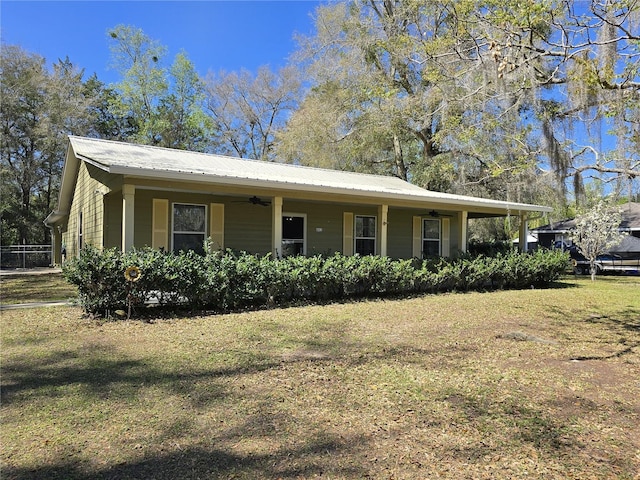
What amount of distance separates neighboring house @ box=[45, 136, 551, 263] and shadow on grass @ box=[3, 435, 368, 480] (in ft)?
18.4

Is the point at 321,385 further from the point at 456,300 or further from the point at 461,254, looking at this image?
the point at 461,254

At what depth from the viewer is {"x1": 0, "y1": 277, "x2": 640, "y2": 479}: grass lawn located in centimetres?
273

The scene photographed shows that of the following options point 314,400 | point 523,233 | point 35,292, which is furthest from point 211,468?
point 523,233

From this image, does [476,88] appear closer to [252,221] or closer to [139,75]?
[252,221]

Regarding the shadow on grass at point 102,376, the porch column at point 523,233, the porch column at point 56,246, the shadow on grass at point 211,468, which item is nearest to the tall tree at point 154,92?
the porch column at point 56,246

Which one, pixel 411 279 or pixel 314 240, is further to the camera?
pixel 314 240

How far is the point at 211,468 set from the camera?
2617 millimetres

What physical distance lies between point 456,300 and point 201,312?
18.9 feet

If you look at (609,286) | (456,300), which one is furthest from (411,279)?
(609,286)

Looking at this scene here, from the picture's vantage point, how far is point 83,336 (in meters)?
5.89

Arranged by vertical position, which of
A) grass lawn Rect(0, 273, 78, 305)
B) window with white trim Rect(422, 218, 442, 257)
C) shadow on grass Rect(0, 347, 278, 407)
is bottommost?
shadow on grass Rect(0, 347, 278, 407)

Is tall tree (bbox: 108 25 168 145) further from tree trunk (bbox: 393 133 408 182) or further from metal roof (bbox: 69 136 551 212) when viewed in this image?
metal roof (bbox: 69 136 551 212)

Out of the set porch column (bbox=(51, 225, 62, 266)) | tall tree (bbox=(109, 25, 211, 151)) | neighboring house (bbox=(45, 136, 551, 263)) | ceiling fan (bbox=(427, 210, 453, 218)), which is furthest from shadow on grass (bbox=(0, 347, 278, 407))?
tall tree (bbox=(109, 25, 211, 151))

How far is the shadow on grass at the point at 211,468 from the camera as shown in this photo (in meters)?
2.54
